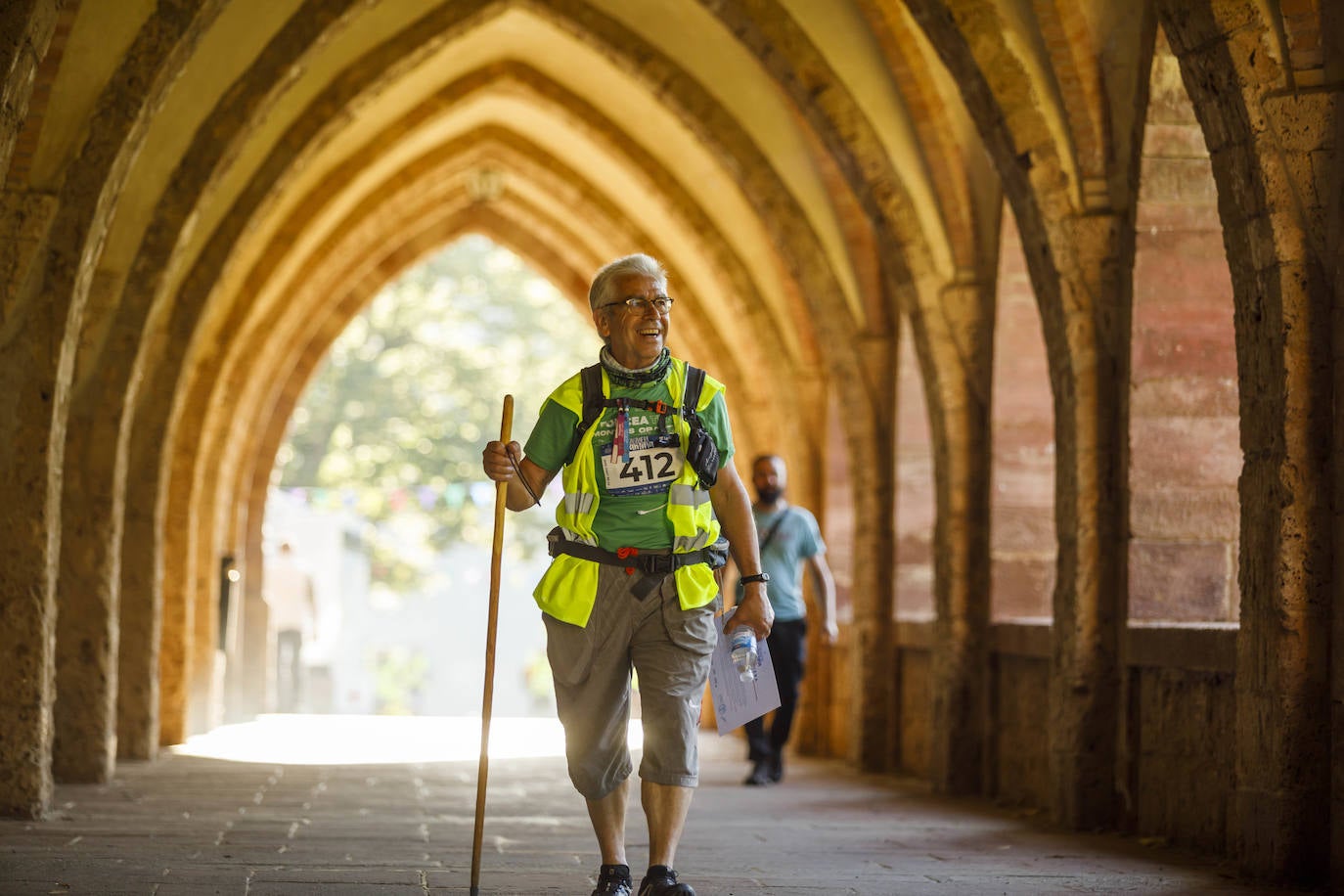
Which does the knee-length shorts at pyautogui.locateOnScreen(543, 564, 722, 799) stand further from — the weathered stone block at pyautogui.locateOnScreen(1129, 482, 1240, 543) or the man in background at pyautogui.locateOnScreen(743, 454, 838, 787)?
the man in background at pyautogui.locateOnScreen(743, 454, 838, 787)

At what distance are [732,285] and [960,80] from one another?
6.46 meters

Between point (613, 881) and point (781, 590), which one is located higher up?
point (781, 590)

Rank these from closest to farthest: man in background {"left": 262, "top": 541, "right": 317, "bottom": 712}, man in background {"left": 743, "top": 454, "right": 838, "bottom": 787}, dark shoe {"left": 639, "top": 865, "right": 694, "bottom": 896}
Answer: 1. dark shoe {"left": 639, "top": 865, "right": 694, "bottom": 896}
2. man in background {"left": 743, "top": 454, "right": 838, "bottom": 787}
3. man in background {"left": 262, "top": 541, "right": 317, "bottom": 712}

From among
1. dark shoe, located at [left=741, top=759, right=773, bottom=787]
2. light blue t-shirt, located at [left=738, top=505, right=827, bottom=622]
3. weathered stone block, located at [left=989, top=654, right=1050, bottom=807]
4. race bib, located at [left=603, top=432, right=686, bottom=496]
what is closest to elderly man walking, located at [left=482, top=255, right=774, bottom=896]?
race bib, located at [left=603, top=432, right=686, bottom=496]

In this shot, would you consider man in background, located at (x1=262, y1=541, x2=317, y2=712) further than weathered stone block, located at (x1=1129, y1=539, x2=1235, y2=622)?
Yes

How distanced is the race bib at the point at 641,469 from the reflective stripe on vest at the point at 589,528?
0.08 ft

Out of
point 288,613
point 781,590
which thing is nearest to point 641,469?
point 781,590

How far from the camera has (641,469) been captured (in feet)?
14.6

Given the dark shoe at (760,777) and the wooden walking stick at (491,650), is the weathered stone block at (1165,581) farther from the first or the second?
the wooden walking stick at (491,650)

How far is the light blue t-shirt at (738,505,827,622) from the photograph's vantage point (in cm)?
938

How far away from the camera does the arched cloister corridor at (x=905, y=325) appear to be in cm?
571

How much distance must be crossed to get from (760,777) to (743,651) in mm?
5170

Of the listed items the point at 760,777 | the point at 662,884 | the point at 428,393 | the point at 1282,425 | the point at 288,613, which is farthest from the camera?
the point at 428,393

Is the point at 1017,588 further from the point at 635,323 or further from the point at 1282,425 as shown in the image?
the point at 635,323
